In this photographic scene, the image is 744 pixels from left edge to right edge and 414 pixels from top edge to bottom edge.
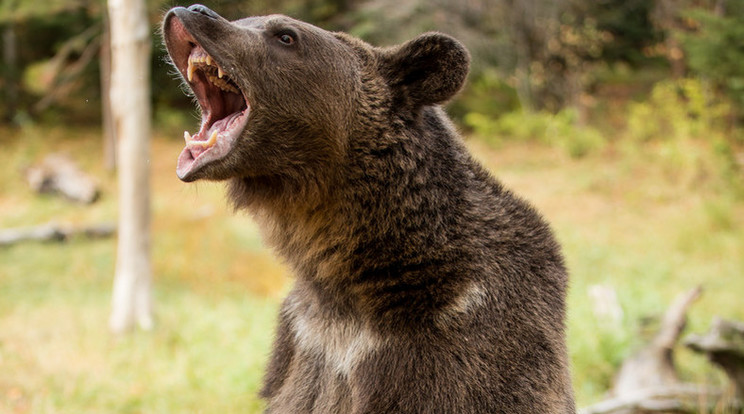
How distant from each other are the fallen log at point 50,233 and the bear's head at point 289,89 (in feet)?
39.0

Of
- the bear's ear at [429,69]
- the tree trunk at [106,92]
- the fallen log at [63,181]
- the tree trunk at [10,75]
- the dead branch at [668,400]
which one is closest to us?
the bear's ear at [429,69]

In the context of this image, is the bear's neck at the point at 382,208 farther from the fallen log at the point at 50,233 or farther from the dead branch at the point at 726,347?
the fallen log at the point at 50,233

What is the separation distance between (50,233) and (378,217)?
12.3 m

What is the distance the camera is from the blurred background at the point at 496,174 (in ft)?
20.7

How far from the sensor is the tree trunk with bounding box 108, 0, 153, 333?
299 inches

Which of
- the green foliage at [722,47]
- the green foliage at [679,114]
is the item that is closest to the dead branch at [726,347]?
the green foliage at [722,47]

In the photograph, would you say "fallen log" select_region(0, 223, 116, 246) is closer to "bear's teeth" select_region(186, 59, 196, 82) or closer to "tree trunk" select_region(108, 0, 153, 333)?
"tree trunk" select_region(108, 0, 153, 333)

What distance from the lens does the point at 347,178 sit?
2.62 meters

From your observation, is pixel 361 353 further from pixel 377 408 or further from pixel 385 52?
pixel 385 52

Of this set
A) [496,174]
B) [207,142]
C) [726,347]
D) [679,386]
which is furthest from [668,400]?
[496,174]

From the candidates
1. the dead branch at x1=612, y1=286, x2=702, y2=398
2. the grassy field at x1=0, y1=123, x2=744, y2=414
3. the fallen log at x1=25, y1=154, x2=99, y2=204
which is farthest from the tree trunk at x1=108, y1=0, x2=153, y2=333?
the fallen log at x1=25, y1=154, x2=99, y2=204

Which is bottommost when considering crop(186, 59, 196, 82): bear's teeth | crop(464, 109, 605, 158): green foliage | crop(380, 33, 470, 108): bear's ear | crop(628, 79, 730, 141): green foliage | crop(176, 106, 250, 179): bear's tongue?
crop(176, 106, 250, 179): bear's tongue

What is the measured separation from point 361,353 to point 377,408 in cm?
21

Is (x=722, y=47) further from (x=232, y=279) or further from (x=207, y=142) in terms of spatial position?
(x=232, y=279)
